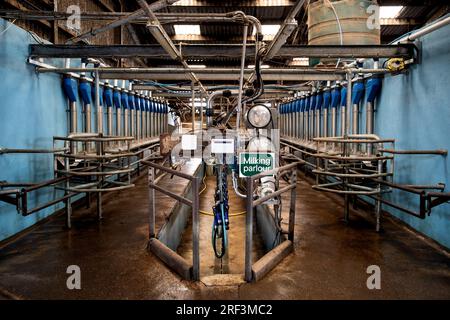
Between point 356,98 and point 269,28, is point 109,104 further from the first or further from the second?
point 269,28

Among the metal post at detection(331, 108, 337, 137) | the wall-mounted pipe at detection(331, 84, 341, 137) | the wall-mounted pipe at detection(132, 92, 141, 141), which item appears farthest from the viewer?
the wall-mounted pipe at detection(132, 92, 141, 141)

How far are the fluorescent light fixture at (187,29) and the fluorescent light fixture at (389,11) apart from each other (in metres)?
5.33

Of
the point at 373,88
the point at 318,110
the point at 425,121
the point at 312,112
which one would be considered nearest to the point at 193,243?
the point at 425,121

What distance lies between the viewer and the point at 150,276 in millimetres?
2850

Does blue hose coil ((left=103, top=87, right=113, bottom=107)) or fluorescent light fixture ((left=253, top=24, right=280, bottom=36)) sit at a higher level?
fluorescent light fixture ((left=253, top=24, right=280, bottom=36))

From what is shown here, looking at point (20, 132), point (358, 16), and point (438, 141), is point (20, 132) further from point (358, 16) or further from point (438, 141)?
point (438, 141)

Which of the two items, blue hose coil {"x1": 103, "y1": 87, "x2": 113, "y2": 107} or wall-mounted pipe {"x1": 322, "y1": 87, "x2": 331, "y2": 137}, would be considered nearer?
blue hose coil {"x1": 103, "y1": 87, "x2": 113, "y2": 107}

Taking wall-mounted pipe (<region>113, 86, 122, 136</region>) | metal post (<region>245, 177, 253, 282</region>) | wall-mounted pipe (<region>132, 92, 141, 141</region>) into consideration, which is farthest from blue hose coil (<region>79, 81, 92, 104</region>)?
metal post (<region>245, 177, 253, 282</region>)

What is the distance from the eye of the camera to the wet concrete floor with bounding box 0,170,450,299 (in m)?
2.55

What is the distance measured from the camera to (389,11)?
980 cm

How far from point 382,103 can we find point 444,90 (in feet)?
5.10

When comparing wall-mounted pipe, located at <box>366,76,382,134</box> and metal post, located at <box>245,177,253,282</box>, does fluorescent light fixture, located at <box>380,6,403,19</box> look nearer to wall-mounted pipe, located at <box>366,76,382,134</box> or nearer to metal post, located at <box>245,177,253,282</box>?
wall-mounted pipe, located at <box>366,76,382,134</box>

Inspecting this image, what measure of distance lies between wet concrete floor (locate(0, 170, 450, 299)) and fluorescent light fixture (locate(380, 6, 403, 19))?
7428 mm
